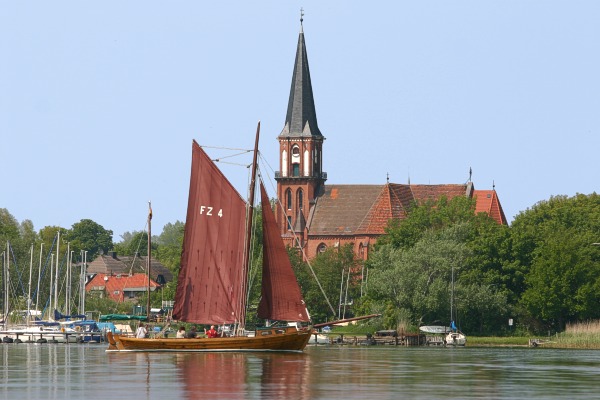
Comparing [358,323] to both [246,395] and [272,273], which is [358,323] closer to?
[272,273]

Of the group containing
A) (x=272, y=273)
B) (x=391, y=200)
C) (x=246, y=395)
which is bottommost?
(x=246, y=395)

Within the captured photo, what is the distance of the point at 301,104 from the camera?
186 meters

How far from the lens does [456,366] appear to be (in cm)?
7088

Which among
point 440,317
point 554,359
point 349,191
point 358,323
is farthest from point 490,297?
point 349,191

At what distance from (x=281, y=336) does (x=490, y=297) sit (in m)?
48.3

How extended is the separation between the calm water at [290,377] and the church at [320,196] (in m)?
102

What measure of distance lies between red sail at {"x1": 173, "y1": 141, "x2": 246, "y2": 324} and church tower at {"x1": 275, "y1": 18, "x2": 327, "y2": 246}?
106m

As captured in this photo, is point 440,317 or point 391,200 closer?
point 440,317

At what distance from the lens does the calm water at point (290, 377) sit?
4972 cm

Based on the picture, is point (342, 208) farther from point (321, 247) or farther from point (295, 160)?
point (295, 160)

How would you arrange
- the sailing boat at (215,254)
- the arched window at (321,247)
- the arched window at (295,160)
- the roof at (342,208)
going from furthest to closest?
the arched window at (295,160)
the roof at (342,208)
the arched window at (321,247)
the sailing boat at (215,254)

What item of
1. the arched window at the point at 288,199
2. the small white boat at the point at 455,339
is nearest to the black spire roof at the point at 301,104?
the arched window at the point at 288,199

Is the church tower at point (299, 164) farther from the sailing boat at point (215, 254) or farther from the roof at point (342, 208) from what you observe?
the sailing boat at point (215, 254)

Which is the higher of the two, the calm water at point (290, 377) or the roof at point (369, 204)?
the roof at point (369, 204)
